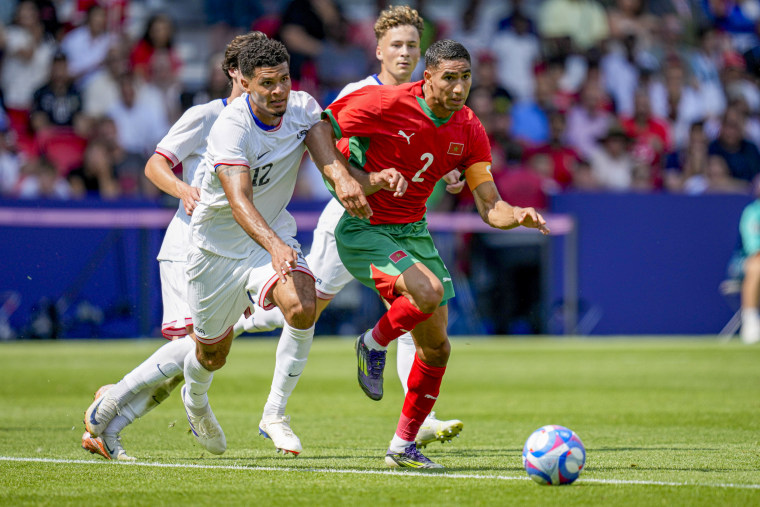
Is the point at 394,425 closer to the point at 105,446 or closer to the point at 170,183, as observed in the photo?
the point at 105,446

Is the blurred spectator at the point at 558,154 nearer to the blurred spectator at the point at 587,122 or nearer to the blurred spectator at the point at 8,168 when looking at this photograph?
the blurred spectator at the point at 587,122

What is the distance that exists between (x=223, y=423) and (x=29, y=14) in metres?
12.4

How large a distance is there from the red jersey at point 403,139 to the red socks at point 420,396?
1041 millimetres

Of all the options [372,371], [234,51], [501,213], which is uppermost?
[234,51]

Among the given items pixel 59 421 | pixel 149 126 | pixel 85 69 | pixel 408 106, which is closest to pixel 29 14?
→ pixel 85 69

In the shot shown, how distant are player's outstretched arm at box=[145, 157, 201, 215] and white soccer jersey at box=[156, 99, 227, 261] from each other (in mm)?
73

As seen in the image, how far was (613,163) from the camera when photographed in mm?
19625

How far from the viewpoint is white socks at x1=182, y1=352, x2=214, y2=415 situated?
723 cm

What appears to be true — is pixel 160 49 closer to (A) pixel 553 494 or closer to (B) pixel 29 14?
(B) pixel 29 14

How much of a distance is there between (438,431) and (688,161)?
535 inches

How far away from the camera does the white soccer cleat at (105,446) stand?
7297mm

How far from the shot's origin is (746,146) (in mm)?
19984

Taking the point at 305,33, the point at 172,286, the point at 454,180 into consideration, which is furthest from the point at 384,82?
the point at 305,33

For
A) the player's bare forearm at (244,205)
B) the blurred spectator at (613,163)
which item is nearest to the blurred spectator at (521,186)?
the blurred spectator at (613,163)
